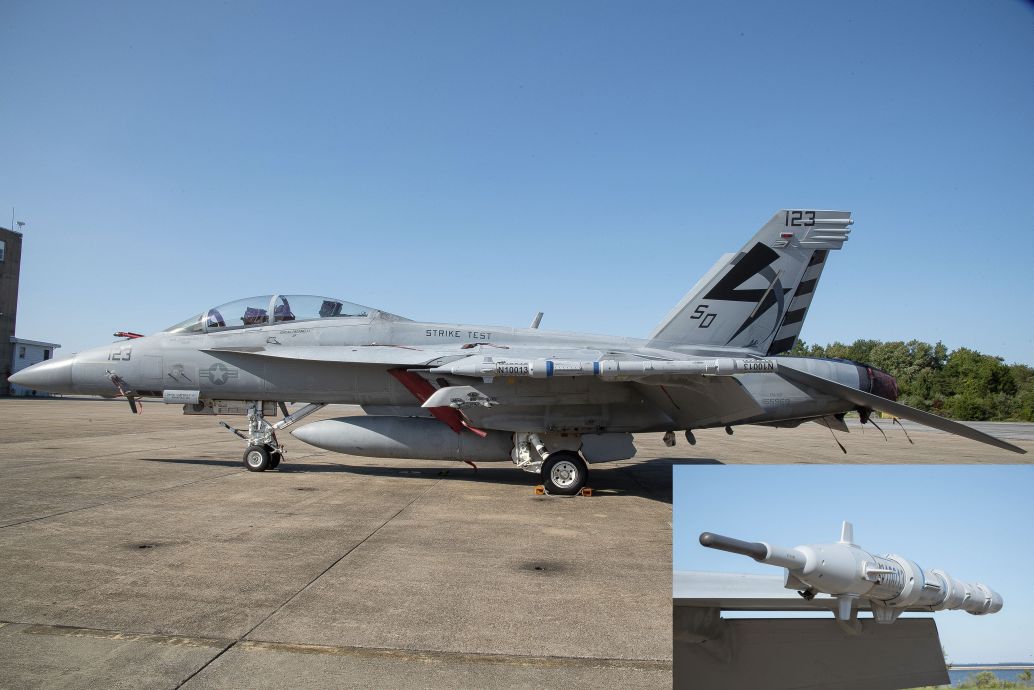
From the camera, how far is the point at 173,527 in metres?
7.26

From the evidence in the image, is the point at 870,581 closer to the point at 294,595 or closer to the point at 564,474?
the point at 294,595

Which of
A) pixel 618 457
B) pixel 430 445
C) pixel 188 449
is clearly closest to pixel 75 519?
pixel 430 445

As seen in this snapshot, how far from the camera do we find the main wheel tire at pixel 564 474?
1094 centimetres

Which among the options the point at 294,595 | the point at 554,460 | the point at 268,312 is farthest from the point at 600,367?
the point at 268,312

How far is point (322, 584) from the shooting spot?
542 centimetres

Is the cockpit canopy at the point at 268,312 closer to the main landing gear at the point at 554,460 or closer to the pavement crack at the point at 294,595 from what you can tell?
the main landing gear at the point at 554,460

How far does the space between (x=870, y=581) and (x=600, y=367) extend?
25.3 ft

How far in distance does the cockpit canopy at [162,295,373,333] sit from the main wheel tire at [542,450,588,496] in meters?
4.43

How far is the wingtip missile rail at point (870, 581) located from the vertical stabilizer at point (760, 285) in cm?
1054

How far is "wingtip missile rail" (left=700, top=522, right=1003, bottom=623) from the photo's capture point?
168 cm

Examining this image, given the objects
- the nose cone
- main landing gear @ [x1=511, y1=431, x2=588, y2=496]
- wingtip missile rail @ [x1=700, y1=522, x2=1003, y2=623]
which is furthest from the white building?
wingtip missile rail @ [x1=700, y1=522, x2=1003, y2=623]

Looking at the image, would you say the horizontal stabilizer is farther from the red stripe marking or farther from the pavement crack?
the pavement crack

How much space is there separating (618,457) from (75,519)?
7775 millimetres

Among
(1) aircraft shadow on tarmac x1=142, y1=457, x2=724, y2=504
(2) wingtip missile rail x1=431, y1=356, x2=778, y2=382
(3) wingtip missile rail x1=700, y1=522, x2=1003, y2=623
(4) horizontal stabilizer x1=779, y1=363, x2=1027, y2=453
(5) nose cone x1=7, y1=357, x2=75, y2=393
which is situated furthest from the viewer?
(5) nose cone x1=7, y1=357, x2=75, y2=393
